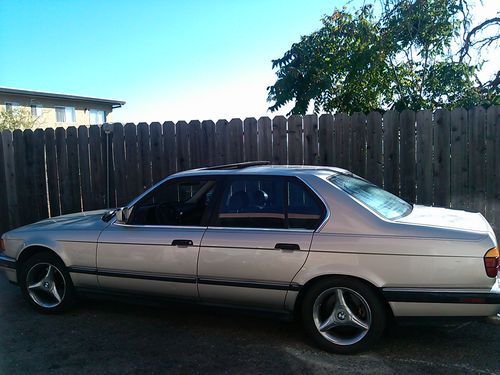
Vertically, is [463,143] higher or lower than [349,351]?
higher

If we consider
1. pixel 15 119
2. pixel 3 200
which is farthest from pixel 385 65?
pixel 15 119

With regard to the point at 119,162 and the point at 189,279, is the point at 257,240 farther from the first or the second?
the point at 119,162

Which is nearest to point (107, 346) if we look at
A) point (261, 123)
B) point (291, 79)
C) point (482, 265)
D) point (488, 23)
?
point (482, 265)

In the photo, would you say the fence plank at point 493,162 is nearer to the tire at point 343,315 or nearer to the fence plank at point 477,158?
the fence plank at point 477,158

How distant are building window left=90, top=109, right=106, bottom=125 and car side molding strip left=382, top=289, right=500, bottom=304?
3314cm

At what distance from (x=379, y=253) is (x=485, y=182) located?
130 inches

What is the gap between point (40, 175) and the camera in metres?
7.80

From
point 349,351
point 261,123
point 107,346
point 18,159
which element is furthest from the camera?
point 18,159

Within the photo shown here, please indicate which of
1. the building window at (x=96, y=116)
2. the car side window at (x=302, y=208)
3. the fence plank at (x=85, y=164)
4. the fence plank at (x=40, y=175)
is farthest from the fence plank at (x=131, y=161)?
the building window at (x=96, y=116)

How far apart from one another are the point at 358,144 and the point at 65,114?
2937 centimetres

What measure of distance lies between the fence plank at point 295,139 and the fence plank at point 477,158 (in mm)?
2285

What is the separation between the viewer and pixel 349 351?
3605 millimetres

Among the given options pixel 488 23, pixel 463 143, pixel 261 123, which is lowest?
Result: pixel 463 143

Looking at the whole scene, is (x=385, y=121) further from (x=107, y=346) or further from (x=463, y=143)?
(x=107, y=346)
